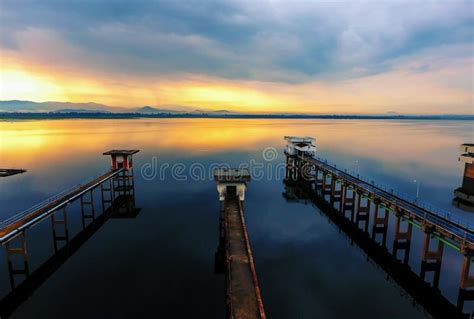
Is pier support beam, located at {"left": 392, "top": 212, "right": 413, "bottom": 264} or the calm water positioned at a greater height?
pier support beam, located at {"left": 392, "top": 212, "right": 413, "bottom": 264}

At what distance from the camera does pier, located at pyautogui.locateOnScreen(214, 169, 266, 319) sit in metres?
19.2

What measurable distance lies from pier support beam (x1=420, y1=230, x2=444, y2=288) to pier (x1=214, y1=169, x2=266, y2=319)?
63.9 feet

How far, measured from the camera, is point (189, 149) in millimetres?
121062

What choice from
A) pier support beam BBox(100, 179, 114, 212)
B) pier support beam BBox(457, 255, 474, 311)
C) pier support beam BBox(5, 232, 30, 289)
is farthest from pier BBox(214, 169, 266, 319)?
pier support beam BBox(100, 179, 114, 212)

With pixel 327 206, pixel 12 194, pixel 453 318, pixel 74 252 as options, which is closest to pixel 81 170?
pixel 12 194

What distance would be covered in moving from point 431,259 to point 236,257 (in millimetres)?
22108

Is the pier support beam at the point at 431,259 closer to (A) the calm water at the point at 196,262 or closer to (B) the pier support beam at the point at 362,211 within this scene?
(A) the calm water at the point at 196,262

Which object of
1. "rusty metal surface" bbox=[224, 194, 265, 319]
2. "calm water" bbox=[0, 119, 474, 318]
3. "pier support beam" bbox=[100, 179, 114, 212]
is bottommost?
"calm water" bbox=[0, 119, 474, 318]

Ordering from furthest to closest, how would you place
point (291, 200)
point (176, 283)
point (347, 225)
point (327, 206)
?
point (291, 200), point (327, 206), point (347, 225), point (176, 283)

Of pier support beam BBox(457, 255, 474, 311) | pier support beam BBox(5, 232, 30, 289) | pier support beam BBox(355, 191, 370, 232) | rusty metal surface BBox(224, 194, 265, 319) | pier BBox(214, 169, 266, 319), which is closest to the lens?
rusty metal surface BBox(224, 194, 265, 319)

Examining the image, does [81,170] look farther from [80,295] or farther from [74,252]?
[80,295]

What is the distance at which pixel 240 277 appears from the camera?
2244cm

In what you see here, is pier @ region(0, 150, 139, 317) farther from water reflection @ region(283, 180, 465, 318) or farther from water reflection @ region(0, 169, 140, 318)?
water reflection @ region(283, 180, 465, 318)

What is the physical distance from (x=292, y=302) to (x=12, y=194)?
61.8 m
